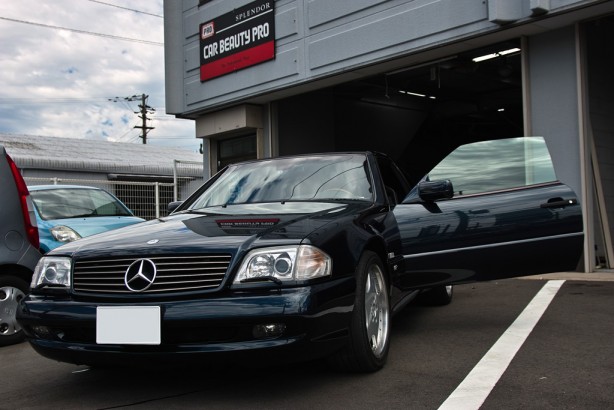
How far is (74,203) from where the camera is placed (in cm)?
719

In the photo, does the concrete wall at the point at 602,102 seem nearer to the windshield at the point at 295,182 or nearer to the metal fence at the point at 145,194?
the windshield at the point at 295,182

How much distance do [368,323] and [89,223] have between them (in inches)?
170

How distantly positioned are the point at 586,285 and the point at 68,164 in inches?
809

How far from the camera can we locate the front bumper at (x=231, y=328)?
2.75m

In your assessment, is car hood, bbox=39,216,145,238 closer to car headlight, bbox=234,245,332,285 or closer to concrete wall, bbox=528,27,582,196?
car headlight, bbox=234,245,332,285

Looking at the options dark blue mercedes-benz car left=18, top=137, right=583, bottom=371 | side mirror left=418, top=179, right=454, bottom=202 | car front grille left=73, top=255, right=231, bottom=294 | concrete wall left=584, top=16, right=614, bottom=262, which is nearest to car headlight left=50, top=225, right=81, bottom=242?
dark blue mercedes-benz car left=18, top=137, right=583, bottom=371

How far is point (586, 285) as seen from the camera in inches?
264

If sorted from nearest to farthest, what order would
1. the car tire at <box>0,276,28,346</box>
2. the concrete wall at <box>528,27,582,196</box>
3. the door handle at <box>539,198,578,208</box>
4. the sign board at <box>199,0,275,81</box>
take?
the door handle at <box>539,198,578,208</box>, the car tire at <box>0,276,28,346</box>, the concrete wall at <box>528,27,582,196</box>, the sign board at <box>199,0,275,81</box>

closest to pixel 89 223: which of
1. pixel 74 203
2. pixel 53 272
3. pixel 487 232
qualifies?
pixel 74 203

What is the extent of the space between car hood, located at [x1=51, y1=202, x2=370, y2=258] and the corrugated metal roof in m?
20.1

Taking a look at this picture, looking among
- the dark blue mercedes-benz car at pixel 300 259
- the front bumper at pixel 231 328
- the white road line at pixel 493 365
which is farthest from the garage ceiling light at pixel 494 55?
the front bumper at pixel 231 328

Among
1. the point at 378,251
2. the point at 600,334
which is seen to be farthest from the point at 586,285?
the point at 378,251

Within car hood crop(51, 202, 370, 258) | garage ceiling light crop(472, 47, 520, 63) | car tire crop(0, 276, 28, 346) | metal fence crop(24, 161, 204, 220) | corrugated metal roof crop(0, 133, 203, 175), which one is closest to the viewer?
car hood crop(51, 202, 370, 258)

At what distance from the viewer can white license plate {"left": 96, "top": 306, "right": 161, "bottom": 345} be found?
2.80 m
